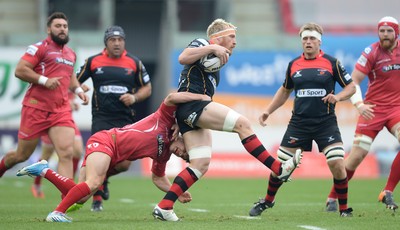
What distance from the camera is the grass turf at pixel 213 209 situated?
895cm

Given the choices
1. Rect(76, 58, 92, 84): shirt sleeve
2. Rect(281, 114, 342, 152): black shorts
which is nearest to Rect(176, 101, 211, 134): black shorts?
Rect(281, 114, 342, 152): black shorts

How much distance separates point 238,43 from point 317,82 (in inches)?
638

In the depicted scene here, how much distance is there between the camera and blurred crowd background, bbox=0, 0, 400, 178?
24.2 m

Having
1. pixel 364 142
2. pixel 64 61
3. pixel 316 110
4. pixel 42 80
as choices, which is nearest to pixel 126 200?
pixel 64 61

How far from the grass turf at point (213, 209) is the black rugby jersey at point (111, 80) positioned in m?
1.44

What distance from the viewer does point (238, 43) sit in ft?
87.1

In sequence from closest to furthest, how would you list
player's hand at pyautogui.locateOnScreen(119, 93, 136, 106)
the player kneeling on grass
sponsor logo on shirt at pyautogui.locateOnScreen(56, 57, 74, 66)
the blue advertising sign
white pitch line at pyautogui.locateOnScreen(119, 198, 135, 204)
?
the player kneeling on grass → sponsor logo on shirt at pyautogui.locateOnScreen(56, 57, 74, 66) → player's hand at pyautogui.locateOnScreen(119, 93, 136, 106) → white pitch line at pyautogui.locateOnScreen(119, 198, 135, 204) → the blue advertising sign

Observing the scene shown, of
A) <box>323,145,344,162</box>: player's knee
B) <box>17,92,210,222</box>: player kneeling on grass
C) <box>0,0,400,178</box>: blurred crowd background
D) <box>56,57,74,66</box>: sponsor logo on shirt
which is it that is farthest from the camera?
<box>0,0,400,178</box>: blurred crowd background

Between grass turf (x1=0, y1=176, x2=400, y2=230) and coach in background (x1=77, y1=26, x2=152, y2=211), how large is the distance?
1289 mm

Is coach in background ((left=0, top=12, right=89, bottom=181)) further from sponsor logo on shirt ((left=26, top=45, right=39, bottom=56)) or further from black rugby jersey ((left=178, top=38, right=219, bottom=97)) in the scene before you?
black rugby jersey ((left=178, top=38, right=219, bottom=97))

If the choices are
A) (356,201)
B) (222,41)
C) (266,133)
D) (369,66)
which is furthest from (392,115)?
(266,133)

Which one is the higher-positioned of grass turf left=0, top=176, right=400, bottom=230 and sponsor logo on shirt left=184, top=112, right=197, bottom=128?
sponsor logo on shirt left=184, top=112, right=197, bottom=128

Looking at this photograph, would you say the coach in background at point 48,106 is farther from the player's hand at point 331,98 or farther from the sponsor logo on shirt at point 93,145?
the player's hand at point 331,98

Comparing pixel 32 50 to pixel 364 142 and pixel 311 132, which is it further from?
pixel 364 142
